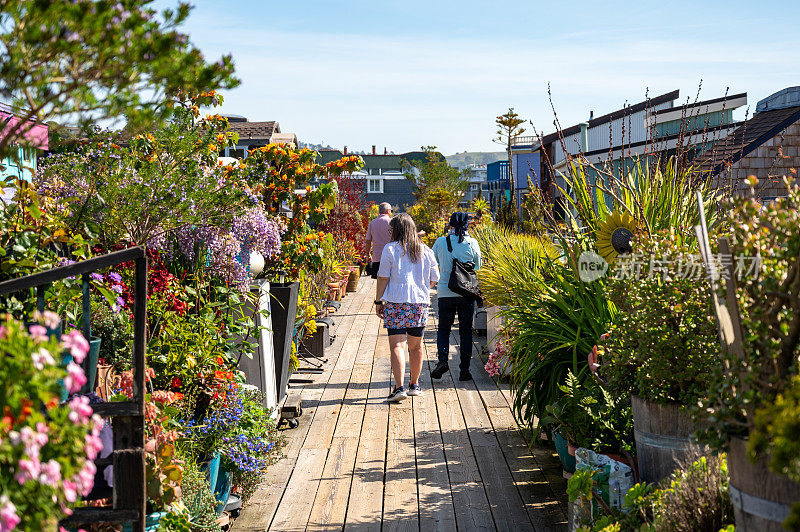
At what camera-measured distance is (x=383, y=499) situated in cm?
431

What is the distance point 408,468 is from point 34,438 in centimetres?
364

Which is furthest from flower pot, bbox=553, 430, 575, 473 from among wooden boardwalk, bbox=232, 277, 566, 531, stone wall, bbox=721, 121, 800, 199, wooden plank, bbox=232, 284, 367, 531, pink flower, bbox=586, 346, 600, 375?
stone wall, bbox=721, 121, 800, 199

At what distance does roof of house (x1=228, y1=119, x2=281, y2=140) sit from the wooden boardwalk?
1825 cm

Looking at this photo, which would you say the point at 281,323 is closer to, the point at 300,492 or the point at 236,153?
the point at 300,492

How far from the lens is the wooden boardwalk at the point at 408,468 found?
13.2 ft

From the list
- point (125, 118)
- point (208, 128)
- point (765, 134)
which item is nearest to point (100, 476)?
point (125, 118)

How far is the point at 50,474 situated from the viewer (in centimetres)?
145

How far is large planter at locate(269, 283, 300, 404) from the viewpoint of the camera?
5.79m

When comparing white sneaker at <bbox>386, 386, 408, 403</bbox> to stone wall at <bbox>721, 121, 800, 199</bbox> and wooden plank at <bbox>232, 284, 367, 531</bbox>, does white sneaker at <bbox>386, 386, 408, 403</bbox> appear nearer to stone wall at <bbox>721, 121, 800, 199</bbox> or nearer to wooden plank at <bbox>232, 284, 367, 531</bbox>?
wooden plank at <bbox>232, 284, 367, 531</bbox>

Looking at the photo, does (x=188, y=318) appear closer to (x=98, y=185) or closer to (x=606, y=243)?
(x=98, y=185)

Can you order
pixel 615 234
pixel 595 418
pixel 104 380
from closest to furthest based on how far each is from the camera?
pixel 104 380, pixel 595 418, pixel 615 234

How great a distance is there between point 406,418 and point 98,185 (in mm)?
3248

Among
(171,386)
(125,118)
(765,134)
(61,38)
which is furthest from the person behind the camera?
(765,134)

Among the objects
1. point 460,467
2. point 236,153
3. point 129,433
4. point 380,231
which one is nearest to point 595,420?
point 460,467
